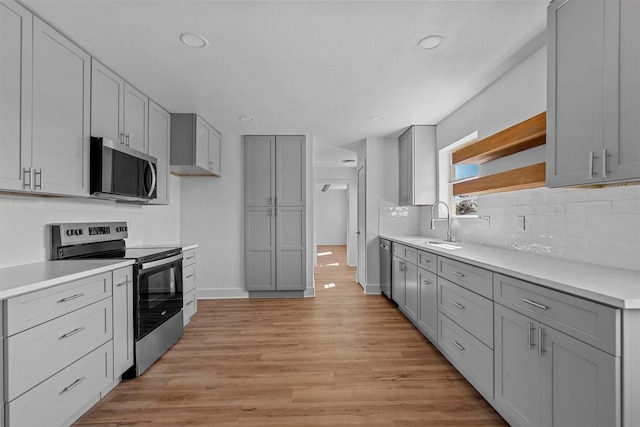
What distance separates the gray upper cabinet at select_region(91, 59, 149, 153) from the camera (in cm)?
244

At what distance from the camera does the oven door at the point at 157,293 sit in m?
2.46

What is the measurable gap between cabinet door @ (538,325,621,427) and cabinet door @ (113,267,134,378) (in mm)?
2545

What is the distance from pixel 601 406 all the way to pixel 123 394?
2665 millimetres

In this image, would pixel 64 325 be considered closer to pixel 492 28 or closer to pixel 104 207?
pixel 104 207

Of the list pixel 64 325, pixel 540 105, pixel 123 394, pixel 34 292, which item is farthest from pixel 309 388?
pixel 540 105

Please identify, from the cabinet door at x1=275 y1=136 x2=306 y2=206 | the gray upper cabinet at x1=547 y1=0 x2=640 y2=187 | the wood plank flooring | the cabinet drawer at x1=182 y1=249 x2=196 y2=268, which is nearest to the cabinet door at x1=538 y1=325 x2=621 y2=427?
the wood plank flooring

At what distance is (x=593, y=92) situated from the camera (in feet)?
5.03

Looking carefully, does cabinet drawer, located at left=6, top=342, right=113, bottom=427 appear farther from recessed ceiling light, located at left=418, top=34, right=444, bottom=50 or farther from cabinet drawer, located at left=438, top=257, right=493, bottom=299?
recessed ceiling light, located at left=418, top=34, right=444, bottom=50

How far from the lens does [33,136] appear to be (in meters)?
1.88

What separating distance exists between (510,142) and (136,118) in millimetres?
3261

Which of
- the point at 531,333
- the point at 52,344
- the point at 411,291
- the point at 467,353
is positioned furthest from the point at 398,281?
the point at 52,344

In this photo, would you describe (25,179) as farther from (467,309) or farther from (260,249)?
A: (260,249)

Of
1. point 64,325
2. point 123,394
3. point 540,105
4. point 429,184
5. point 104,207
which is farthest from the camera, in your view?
point 429,184

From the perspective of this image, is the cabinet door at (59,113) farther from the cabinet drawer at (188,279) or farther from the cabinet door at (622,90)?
the cabinet door at (622,90)
